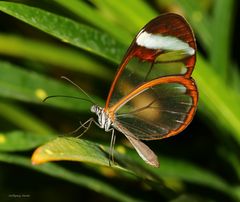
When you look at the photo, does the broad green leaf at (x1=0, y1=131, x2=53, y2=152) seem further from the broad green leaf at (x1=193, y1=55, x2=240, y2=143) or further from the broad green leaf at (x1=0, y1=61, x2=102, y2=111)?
the broad green leaf at (x1=193, y1=55, x2=240, y2=143)

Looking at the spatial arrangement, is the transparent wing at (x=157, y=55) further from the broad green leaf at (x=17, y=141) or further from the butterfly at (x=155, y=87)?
the broad green leaf at (x=17, y=141)

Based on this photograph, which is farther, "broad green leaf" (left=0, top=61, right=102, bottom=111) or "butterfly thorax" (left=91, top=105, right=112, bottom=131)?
"broad green leaf" (left=0, top=61, right=102, bottom=111)

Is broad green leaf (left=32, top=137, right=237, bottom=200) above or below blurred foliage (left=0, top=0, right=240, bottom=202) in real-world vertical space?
below

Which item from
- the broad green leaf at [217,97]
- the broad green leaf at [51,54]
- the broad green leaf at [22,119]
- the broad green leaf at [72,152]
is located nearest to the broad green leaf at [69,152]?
the broad green leaf at [72,152]

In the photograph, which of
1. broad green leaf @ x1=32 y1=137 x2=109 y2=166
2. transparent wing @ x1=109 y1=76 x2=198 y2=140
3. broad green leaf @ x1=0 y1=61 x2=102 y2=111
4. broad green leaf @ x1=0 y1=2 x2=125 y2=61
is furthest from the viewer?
broad green leaf @ x1=0 y1=61 x2=102 y2=111

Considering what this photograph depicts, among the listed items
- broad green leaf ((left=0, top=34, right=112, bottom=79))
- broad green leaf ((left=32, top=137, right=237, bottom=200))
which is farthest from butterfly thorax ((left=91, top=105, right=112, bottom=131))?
broad green leaf ((left=0, top=34, right=112, bottom=79))

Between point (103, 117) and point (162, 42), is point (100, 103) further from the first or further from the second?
point (162, 42)
